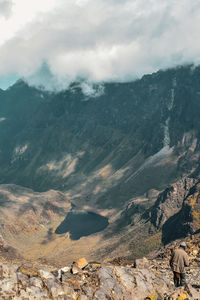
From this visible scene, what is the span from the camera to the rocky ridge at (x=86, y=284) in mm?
33469

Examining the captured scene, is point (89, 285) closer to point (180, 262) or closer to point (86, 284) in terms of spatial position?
point (86, 284)

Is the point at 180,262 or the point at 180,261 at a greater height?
the point at 180,261

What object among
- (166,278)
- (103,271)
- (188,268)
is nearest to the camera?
(103,271)

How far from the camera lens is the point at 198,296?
36.6 metres

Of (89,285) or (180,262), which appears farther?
(180,262)

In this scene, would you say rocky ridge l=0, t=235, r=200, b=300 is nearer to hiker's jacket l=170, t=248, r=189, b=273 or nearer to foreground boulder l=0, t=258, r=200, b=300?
foreground boulder l=0, t=258, r=200, b=300

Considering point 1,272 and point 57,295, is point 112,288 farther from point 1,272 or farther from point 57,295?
point 1,272

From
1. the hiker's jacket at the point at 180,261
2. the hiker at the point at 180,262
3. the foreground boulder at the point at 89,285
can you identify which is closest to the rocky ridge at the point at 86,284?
the foreground boulder at the point at 89,285

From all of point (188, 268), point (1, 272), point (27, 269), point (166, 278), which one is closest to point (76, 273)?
point (27, 269)

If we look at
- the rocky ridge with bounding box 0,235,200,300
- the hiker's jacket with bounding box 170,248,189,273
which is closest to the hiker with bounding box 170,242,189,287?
the hiker's jacket with bounding box 170,248,189,273

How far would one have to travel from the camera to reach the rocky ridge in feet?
110

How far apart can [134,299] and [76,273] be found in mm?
7755

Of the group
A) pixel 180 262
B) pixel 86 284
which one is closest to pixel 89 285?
pixel 86 284

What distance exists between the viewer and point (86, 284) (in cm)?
3788
